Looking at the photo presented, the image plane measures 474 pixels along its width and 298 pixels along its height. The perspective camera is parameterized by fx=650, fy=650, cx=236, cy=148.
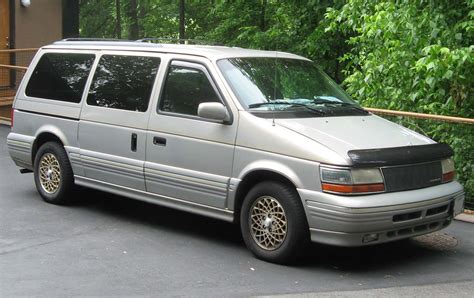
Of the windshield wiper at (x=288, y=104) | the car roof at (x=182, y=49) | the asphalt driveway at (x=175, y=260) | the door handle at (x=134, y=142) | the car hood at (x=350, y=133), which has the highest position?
the car roof at (x=182, y=49)

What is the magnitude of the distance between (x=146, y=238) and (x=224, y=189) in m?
1.03

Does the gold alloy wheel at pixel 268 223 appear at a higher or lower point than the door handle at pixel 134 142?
lower

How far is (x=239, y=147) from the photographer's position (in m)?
5.84

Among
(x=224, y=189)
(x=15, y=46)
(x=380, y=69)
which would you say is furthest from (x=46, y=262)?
(x=15, y=46)

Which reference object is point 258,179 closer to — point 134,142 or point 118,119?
point 134,142

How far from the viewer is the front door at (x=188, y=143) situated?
598 centimetres

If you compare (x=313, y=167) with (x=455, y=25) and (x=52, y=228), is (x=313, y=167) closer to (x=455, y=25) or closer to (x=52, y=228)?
(x=52, y=228)

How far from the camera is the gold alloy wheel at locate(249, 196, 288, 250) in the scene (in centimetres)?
555

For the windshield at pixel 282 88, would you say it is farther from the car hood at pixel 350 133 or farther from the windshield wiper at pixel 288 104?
the car hood at pixel 350 133

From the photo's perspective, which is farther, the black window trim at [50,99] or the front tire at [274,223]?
the black window trim at [50,99]

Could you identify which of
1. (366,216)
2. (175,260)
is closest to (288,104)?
(366,216)

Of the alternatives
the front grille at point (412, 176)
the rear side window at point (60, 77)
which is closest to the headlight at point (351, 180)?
the front grille at point (412, 176)

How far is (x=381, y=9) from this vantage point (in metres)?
9.73

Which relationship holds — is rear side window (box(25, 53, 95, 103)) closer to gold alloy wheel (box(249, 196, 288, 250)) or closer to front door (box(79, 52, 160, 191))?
front door (box(79, 52, 160, 191))
